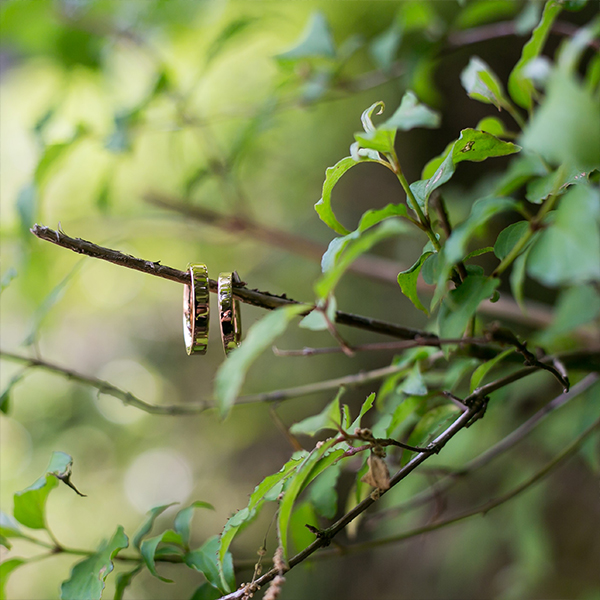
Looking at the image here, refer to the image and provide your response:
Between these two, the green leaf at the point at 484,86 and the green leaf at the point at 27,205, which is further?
the green leaf at the point at 27,205

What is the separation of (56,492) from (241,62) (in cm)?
106

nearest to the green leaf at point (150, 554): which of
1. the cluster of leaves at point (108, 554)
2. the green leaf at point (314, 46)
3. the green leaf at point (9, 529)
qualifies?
the cluster of leaves at point (108, 554)

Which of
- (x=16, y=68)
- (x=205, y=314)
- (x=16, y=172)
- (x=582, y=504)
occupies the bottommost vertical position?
(x=582, y=504)

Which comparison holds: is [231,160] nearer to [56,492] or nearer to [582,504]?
[582,504]

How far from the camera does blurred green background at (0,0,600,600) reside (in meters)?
0.65

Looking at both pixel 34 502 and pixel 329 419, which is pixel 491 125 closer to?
pixel 329 419

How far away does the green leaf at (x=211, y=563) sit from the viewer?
0.92ft

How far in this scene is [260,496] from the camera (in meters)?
0.25

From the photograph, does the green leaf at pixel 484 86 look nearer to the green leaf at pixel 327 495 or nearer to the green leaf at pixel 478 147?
the green leaf at pixel 478 147

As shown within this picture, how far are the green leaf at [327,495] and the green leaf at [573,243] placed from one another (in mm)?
194

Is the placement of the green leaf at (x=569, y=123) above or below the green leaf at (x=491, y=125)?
below

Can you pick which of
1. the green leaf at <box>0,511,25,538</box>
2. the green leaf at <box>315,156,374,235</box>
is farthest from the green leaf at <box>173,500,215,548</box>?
the green leaf at <box>315,156,374,235</box>

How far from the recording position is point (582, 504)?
0.90 metres

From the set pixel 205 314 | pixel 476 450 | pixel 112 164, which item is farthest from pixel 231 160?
pixel 476 450
